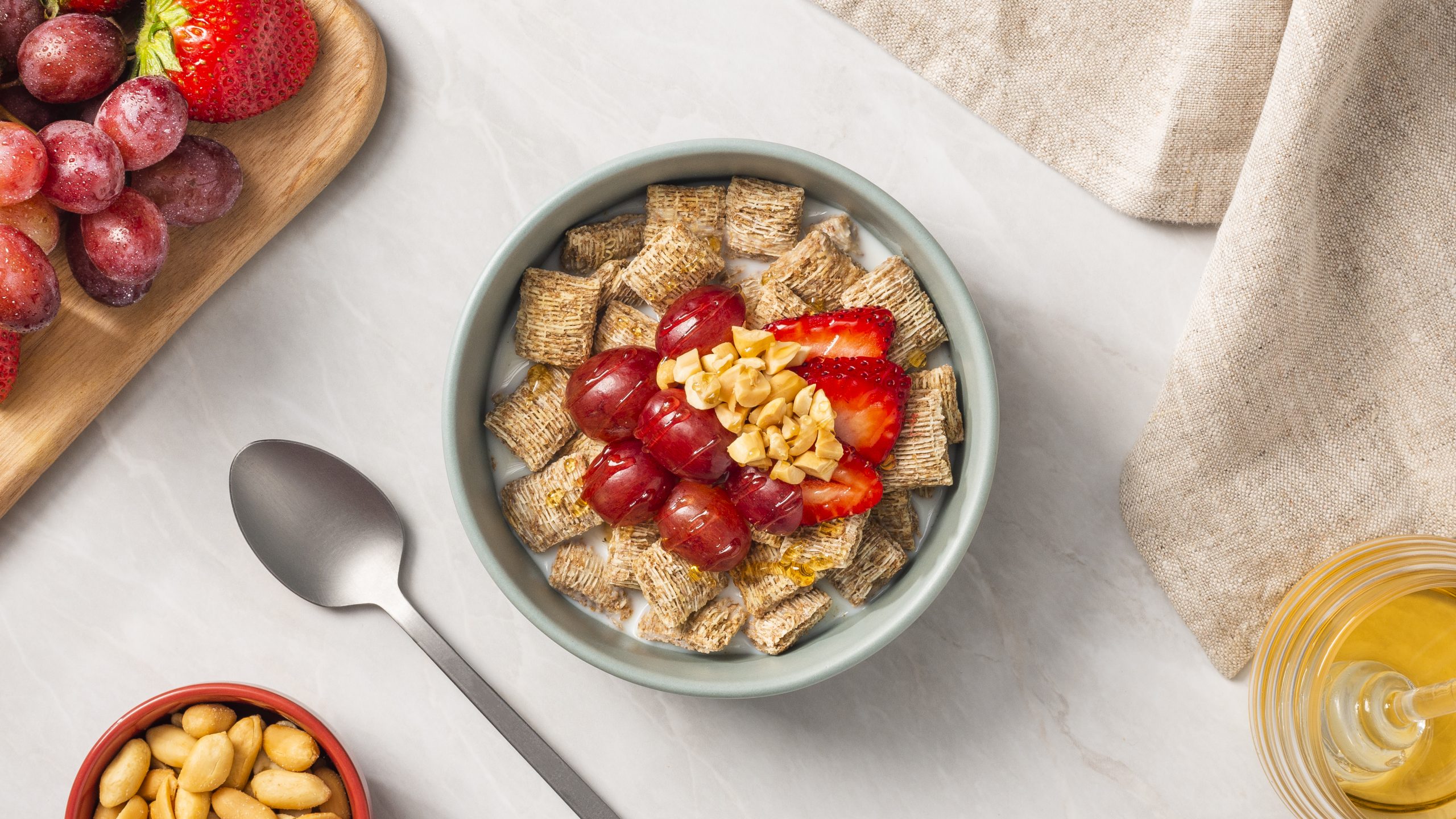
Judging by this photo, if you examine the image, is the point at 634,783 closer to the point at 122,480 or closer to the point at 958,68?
the point at 122,480

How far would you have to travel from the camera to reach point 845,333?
879 mm

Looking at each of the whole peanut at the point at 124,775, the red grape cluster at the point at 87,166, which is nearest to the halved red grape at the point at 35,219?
the red grape cluster at the point at 87,166

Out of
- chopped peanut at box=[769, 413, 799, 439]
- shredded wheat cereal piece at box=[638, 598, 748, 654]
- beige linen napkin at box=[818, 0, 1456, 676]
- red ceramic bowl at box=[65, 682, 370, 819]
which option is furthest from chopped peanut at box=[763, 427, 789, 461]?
red ceramic bowl at box=[65, 682, 370, 819]

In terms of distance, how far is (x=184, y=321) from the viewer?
44.6 inches

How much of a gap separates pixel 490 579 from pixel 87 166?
2.04 feet

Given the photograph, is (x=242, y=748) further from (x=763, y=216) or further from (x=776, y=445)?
(x=763, y=216)

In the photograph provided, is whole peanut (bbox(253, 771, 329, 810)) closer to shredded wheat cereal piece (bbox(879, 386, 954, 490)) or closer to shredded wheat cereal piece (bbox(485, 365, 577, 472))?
shredded wheat cereal piece (bbox(485, 365, 577, 472))

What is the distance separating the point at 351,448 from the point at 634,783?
1.82 feet

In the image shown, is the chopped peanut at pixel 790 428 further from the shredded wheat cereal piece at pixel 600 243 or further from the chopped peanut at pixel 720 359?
the shredded wheat cereal piece at pixel 600 243

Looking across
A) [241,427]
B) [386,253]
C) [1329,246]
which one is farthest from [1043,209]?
[241,427]

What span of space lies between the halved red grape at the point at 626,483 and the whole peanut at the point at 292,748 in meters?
0.47

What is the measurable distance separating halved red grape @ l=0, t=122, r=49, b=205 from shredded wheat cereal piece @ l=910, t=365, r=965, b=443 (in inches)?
36.1

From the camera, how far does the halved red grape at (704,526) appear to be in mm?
876

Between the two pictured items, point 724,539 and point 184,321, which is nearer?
point 724,539
